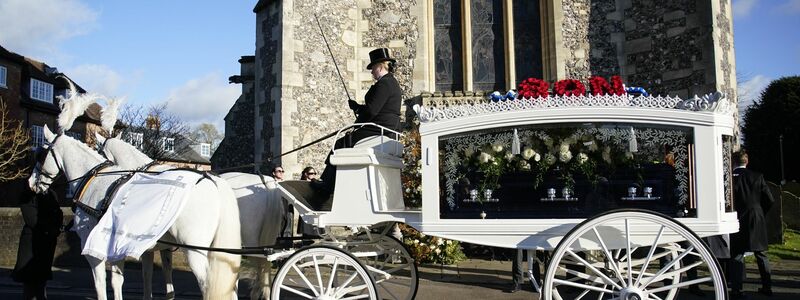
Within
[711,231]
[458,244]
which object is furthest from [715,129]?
[458,244]

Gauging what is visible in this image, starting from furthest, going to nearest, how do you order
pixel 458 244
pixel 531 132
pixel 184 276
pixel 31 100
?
pixel 31 100
pixel 458 244
pixel 184 276
pixel 531 132

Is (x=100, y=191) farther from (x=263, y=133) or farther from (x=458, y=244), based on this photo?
(x=263, y=133)

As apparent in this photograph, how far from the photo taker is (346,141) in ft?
20.2

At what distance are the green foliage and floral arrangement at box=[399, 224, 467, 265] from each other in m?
28.6

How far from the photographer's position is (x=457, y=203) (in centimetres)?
522

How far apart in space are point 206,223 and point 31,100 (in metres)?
30.1

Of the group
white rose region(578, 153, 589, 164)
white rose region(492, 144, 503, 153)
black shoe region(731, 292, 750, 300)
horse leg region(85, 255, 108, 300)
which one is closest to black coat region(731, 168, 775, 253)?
black shoe region(731, 292, 750, 300)

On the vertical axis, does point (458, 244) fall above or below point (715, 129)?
below

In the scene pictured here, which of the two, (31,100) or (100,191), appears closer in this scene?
(100,191)

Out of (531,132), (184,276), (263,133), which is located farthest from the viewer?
(263,133)

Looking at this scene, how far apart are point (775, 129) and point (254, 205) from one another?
1377 inches

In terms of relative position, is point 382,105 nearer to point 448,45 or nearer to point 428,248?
point 428,248

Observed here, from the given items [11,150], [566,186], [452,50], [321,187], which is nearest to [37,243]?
[321,187]

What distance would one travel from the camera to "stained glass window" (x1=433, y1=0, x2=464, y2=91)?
13641 mm
